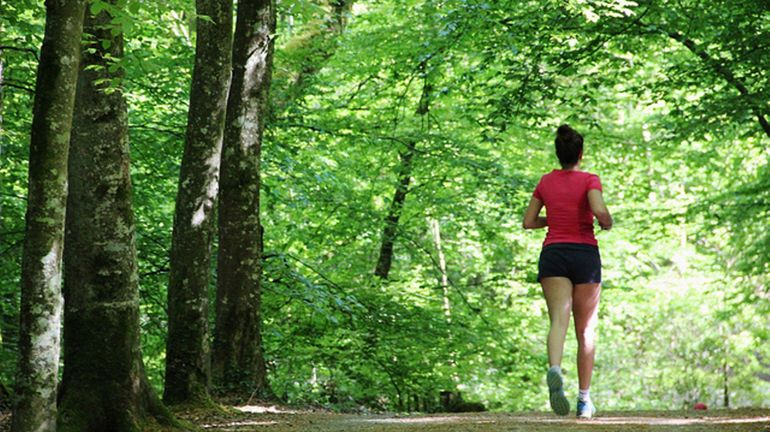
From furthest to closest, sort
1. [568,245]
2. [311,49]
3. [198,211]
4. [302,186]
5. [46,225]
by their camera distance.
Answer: [302,186] < [311,49] < [198,211] < [568,245] < [46,225]

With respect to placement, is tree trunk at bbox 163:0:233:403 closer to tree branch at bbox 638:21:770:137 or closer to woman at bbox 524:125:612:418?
woman at bbox 524:125:612:418

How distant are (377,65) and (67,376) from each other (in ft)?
32.6

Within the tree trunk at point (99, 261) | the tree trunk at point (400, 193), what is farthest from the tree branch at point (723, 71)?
the tree trunk at point (99, 261)

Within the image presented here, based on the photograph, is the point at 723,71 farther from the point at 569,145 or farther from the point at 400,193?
the point at 400,193

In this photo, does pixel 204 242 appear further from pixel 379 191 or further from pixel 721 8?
pixel 379 191

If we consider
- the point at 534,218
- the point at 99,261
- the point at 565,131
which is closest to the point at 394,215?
the point at 534,218

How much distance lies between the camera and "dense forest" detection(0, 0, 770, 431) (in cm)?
579

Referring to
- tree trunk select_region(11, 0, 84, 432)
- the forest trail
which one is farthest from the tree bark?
tree trunk select_region(11, 0, 84, 432)

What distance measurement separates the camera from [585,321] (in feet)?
22.1

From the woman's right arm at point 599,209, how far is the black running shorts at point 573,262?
22 cm

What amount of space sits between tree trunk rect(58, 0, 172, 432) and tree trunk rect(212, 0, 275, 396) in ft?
12.5

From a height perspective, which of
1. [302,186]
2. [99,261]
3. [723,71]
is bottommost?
[99,261]

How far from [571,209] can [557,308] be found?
2.39ft

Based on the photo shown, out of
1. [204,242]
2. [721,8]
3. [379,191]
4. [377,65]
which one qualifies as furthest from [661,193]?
[204,242]
